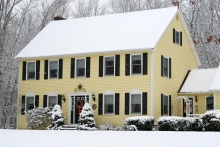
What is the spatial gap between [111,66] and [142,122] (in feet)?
16.9

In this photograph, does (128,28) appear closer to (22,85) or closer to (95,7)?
(22,85)

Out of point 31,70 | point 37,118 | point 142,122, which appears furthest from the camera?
point 31,70

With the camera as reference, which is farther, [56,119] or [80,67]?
[80,67]

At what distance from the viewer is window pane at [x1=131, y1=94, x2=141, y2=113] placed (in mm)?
31102

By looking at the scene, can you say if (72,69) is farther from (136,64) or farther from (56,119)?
(136,64)

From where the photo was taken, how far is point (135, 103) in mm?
31250

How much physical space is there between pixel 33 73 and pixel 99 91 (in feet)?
19.6

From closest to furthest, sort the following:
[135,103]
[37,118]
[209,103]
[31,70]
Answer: [135,103], [37,118], [209,103], [31,70]

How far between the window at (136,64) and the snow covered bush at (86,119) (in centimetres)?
391

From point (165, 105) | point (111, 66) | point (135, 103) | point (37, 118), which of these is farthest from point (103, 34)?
point (37, 118)

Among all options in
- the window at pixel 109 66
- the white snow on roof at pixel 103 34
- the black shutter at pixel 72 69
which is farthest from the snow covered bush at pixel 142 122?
the black shutter at pixel 72 69

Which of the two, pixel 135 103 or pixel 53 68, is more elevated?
pixel 53 68
